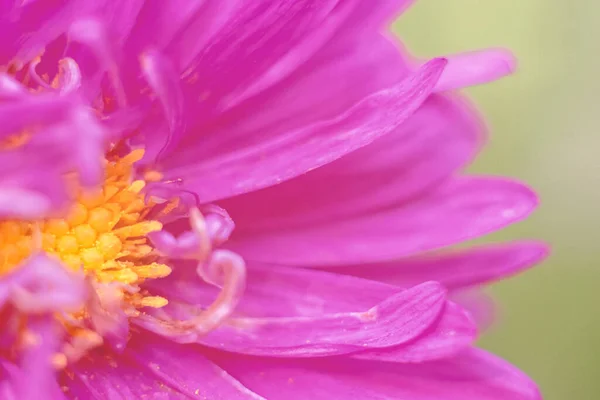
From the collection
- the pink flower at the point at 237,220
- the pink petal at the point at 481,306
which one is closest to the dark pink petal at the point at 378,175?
the pink flower at the point at 237,220

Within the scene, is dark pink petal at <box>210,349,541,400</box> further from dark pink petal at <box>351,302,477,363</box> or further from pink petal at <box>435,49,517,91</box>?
pink petal at <box>435,49,517,91</box>

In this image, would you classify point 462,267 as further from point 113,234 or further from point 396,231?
point 113,234

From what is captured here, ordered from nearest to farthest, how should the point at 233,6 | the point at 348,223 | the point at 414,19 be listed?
the point at 233,6 → the point at 348,223 → the point at 414,19

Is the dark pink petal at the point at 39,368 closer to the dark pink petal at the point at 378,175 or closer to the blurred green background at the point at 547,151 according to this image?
the dark pink petal at the point at 378,175

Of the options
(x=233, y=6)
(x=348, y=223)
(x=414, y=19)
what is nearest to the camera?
(x=233, y=6)

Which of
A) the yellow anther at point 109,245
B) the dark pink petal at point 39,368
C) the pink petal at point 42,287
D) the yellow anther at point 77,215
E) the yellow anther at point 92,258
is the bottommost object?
the dark pink petal at point 39,368

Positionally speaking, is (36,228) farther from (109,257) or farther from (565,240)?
(565,240)

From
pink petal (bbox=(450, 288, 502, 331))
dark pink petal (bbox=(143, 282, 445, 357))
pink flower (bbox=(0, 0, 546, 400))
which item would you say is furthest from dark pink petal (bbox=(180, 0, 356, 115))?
pink petal (bbox=(450, 288, 502, 331))

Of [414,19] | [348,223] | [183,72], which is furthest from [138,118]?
[414,19]
